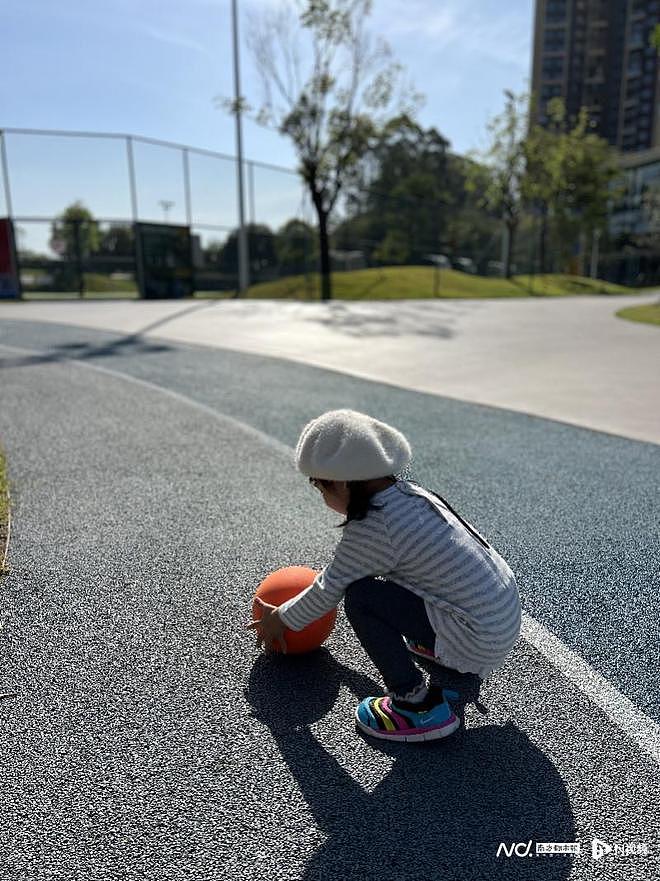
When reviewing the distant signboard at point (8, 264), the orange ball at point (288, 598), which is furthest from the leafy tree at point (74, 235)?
the orange ball at point (288, 598)

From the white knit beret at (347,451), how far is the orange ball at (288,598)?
812mm

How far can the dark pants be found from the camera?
2541 mm

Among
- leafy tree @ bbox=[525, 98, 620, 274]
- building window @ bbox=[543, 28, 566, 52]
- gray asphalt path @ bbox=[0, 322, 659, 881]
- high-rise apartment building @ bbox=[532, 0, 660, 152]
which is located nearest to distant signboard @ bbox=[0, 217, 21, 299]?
gray asphalt path @ bbox=[0, 322, 659, 881]

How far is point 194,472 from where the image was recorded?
5.70 meters

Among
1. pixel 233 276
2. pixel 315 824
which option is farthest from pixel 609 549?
pixel 233 276

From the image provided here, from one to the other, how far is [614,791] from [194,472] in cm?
408

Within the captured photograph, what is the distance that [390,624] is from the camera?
8.39ft

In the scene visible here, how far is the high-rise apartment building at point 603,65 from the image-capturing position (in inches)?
4811

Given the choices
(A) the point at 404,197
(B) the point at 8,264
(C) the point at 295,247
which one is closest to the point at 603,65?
(A) the point at 404,197

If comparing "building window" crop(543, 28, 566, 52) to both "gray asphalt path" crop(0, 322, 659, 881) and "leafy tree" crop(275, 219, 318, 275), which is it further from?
"gray asphalt path" crop(0, 322, 659, 881)

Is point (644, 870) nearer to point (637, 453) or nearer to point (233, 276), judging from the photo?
point (637, 453)

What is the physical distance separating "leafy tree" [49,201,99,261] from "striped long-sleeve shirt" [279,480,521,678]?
2739 centimetres

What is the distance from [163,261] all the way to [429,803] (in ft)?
94.5

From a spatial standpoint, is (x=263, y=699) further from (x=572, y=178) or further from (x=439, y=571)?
(x=572, y=178)
